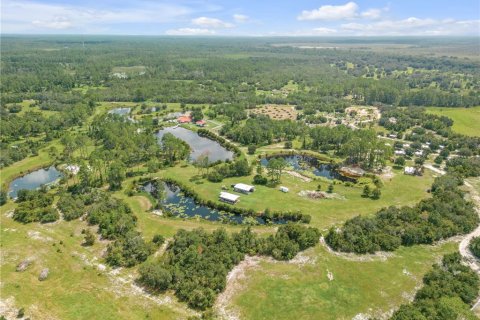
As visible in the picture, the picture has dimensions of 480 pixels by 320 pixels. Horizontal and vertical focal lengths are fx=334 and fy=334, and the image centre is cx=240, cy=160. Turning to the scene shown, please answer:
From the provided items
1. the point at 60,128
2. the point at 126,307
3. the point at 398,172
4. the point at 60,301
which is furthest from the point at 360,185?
the point at 60,128

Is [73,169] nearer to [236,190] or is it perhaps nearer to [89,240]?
[89,240]

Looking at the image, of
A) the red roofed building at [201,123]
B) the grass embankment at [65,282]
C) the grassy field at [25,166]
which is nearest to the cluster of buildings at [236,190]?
the grass embankment at [65,282]

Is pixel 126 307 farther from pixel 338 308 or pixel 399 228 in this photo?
pixel 399 228

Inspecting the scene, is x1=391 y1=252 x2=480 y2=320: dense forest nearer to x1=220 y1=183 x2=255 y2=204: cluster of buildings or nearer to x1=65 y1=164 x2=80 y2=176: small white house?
x1=220 y1=183 x2=255 y2=204: cluster of buildings

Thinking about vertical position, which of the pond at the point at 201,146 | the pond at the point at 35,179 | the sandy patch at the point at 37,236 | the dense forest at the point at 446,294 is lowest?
the pond at the point at 35,179

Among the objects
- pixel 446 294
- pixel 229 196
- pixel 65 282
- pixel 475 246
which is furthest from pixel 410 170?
pixel 65 282

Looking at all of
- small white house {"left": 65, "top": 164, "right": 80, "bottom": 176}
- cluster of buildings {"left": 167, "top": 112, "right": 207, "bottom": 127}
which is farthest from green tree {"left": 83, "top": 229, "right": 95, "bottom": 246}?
cluster of buildings {"left": 167, "top": 112, "right": 207, "bottom": 127}

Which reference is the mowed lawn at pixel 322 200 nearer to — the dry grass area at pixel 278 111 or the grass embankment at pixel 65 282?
the grass embankment at pixel 65 282
